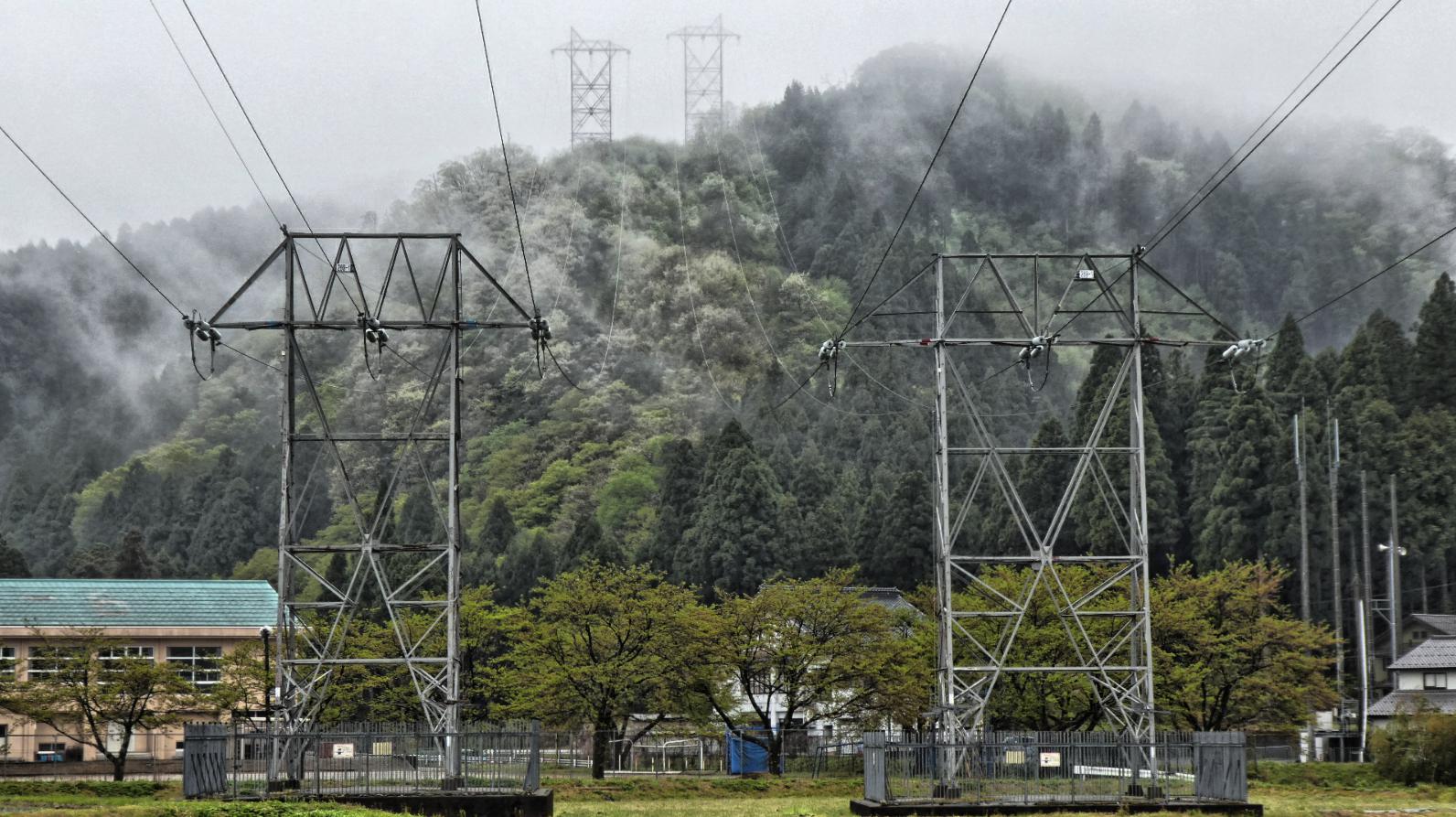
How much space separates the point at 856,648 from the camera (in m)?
50.3

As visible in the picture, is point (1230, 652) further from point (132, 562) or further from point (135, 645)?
point (132, 562)

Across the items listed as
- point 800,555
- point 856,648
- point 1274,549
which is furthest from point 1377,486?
point 856,648

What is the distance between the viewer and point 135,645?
202 ft

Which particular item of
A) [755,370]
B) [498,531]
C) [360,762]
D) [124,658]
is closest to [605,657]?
[124,658]

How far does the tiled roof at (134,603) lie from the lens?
205 ft

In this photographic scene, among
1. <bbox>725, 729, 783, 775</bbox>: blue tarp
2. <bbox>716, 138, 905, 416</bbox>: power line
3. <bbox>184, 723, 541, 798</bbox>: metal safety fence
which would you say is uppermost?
<bbox>716, 138, 905, 416</bbox>: power line

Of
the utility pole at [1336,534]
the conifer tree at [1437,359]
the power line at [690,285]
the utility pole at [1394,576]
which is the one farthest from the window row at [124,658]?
the power line at [690,285]

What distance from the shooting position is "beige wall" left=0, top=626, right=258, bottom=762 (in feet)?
188

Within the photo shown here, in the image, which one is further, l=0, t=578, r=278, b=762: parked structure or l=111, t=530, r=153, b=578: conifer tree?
l=111, t=530, r=153, b=578: conifer tree

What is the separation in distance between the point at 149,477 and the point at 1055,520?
101694 mm

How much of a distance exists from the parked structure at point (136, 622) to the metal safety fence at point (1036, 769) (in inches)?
1174

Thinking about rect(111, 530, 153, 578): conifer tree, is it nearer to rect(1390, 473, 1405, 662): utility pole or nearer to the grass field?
the grass field

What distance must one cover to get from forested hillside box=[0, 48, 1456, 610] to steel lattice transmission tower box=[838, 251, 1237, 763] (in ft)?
11.4

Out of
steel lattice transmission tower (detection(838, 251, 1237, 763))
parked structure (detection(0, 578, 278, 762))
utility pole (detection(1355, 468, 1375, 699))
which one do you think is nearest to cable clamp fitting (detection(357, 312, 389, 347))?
steel lattice transmission tower (detection(838, 251, 1237, 763))
